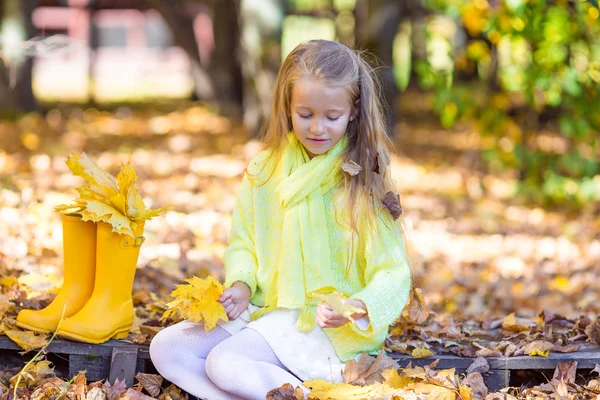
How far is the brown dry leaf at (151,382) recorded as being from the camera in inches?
115

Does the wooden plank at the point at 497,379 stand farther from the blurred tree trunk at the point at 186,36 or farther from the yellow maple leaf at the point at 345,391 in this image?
the blurred tree trunk at the point at 186,36

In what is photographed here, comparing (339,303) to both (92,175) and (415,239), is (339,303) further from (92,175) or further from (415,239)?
(415,239)

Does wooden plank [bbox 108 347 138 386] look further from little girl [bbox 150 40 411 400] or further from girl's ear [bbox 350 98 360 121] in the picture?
girl's ear [bbox 350 98 360 121]

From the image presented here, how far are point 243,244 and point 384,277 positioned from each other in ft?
1.83

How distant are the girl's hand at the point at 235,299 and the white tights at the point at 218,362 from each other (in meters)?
0.08

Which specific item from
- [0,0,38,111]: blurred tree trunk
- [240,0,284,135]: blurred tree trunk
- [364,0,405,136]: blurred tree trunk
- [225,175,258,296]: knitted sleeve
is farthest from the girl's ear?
[0,0,38,111]: blurred tree trunk

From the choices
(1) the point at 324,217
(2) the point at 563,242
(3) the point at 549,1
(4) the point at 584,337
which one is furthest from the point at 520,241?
(1) the point at 324,217

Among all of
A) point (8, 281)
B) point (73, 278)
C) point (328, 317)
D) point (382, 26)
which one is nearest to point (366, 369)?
point (328, 317)

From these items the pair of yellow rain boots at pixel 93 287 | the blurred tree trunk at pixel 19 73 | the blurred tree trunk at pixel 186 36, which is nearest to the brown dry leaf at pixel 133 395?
the pair of yellow rain boots at pixel 93 287

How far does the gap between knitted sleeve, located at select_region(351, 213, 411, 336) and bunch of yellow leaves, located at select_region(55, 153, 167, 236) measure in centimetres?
83

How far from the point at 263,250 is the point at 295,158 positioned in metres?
0.34

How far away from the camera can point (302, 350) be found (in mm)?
2795

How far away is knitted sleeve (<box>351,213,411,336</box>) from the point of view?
269cm

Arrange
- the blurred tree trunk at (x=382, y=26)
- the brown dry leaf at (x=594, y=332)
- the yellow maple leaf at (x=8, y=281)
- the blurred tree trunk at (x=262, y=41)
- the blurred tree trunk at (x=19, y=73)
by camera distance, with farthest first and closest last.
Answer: the blurred tree trunk at (x=19, y=73)
the blurred tree trunk at (x=262, y=41)
the blurred tree trunk at (x=382, y=26)
the yellow maple leaf at (x=8, y=281)
the brown dry leaf at (x=594, y=332)
